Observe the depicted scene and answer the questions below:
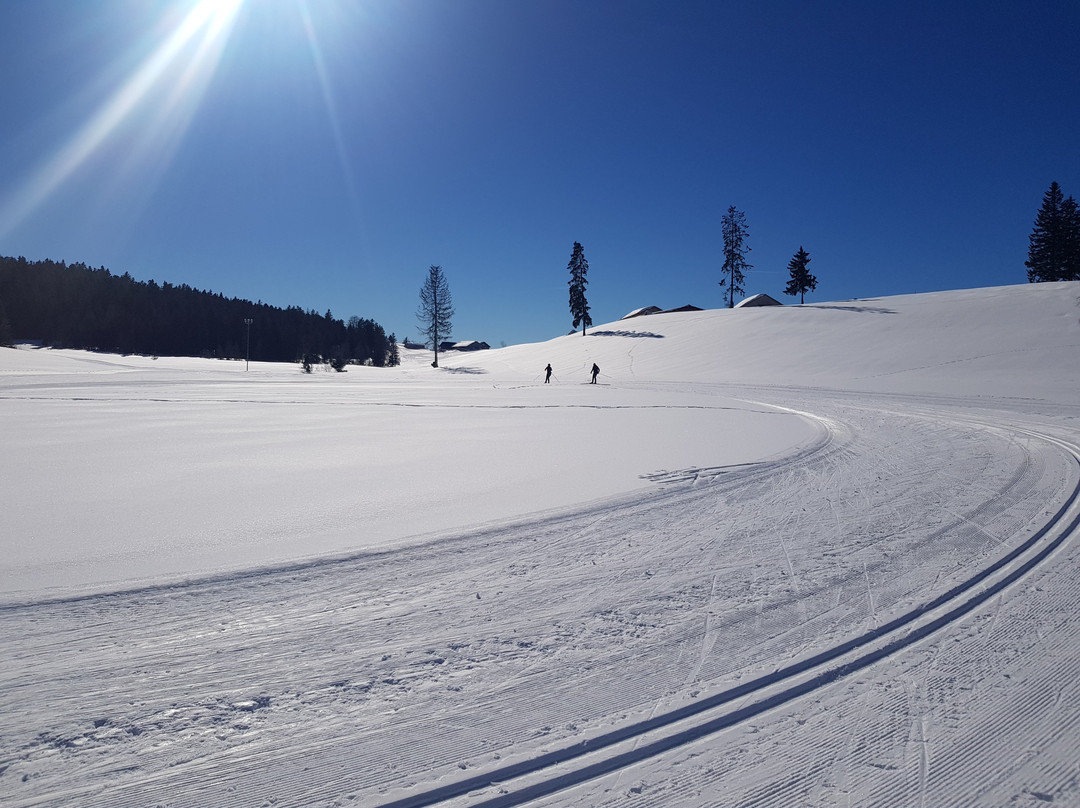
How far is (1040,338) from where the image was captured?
3128 centimetres

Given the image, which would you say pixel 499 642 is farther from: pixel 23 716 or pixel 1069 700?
pixel 1069 700

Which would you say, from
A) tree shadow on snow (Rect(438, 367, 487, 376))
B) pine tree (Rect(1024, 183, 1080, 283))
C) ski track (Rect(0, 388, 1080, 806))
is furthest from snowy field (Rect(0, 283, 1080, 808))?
pine tree (Rect(1024, 183, 1080, 283))

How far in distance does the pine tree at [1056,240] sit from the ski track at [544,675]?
272 feet

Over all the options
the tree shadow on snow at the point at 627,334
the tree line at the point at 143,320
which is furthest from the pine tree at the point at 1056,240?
the tree line at the point at 143,320

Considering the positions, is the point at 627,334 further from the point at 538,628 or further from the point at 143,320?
the point at 143,320

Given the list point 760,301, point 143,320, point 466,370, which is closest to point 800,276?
point 760,301

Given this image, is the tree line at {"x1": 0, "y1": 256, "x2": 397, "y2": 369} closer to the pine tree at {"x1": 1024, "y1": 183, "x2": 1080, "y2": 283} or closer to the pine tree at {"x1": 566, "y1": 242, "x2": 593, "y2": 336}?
the pine tree at {"x1": 566, "y1": 242, "x2": 593, "y2": 336}

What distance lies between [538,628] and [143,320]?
94.2 m

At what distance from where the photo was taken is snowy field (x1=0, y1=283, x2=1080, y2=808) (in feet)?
7.30

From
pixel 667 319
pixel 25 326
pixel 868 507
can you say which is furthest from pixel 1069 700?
pixel 25 326

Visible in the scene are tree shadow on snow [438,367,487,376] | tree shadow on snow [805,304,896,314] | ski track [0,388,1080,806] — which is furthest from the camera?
tree shadow on snow [438,367,487,376]

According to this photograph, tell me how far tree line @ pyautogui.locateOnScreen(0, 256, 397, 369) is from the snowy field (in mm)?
59455

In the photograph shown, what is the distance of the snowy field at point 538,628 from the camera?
2.22m

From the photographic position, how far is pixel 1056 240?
63.5 meters
